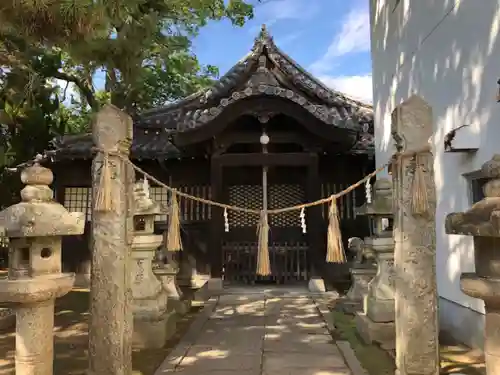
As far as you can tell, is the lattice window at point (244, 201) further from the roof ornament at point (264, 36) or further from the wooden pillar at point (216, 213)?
the roof ornament at point (264, 36)

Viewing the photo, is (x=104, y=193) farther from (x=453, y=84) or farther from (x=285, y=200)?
(x=285, y=200)

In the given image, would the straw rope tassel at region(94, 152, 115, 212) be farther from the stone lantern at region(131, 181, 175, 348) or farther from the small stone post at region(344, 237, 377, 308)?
the small stone post at region(344, 237, 377, 308)

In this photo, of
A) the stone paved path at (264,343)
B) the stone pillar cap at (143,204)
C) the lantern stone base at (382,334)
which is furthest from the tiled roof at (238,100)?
the lantern stone base at (382,334)

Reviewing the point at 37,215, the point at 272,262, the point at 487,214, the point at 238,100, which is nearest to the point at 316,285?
the point at 272,262

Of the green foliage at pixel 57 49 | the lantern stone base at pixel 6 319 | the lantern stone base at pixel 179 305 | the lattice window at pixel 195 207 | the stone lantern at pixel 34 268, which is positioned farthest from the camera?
the lattice window at pixel 195 207

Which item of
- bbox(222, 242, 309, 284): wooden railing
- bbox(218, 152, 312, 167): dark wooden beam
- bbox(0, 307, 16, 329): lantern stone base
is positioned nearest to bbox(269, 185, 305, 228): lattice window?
bbox(222, 242, 309, 284): wooden railing

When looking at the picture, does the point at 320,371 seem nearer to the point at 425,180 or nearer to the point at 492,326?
the point at 492,326

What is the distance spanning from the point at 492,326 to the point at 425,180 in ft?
5.03

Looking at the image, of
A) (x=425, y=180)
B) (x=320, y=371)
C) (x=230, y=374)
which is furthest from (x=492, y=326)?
(x=230, y=374)

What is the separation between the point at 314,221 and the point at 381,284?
4.11 m

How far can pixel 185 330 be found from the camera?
7.22m

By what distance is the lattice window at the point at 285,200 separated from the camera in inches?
446

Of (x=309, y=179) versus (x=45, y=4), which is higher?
(x=45, y=4)

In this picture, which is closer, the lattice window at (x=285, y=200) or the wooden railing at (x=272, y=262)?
the wooden railing at (x=272, y=262)
